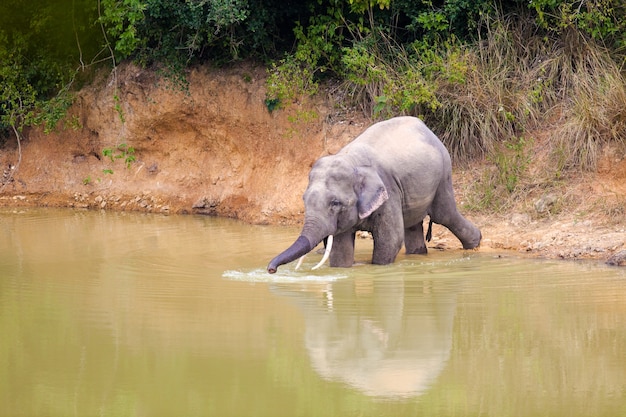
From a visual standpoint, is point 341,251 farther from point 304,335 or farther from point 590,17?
point 590,17

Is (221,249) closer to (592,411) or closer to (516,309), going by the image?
(516,309)

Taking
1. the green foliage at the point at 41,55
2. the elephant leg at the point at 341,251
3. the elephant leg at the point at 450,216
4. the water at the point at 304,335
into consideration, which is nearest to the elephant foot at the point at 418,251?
the water at the point at 304,335

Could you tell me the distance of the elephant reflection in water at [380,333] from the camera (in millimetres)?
7934

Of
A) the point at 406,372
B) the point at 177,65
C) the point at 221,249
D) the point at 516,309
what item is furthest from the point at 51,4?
the point at 406,372

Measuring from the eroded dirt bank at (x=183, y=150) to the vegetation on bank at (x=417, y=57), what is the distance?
1.13 feet

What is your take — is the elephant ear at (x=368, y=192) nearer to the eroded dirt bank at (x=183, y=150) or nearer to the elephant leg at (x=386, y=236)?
the elephant leg at (x=386, y=236)

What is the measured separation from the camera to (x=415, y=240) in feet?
44.7

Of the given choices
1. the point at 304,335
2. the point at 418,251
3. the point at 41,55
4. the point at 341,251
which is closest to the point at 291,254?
the point at 341,251

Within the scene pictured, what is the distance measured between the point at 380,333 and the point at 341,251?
10.7ft

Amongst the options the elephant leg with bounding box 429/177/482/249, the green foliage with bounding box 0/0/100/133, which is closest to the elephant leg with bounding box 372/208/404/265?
the elephant leg with bounding box 429/177/482/249

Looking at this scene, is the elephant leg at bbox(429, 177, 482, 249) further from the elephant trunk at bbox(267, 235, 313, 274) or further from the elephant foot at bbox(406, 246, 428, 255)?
the elephant trunk at bbox(267, 235, 313, 274)

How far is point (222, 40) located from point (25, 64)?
3.59 meters

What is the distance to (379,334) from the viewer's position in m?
9.16

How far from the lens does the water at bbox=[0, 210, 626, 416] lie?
741cm
